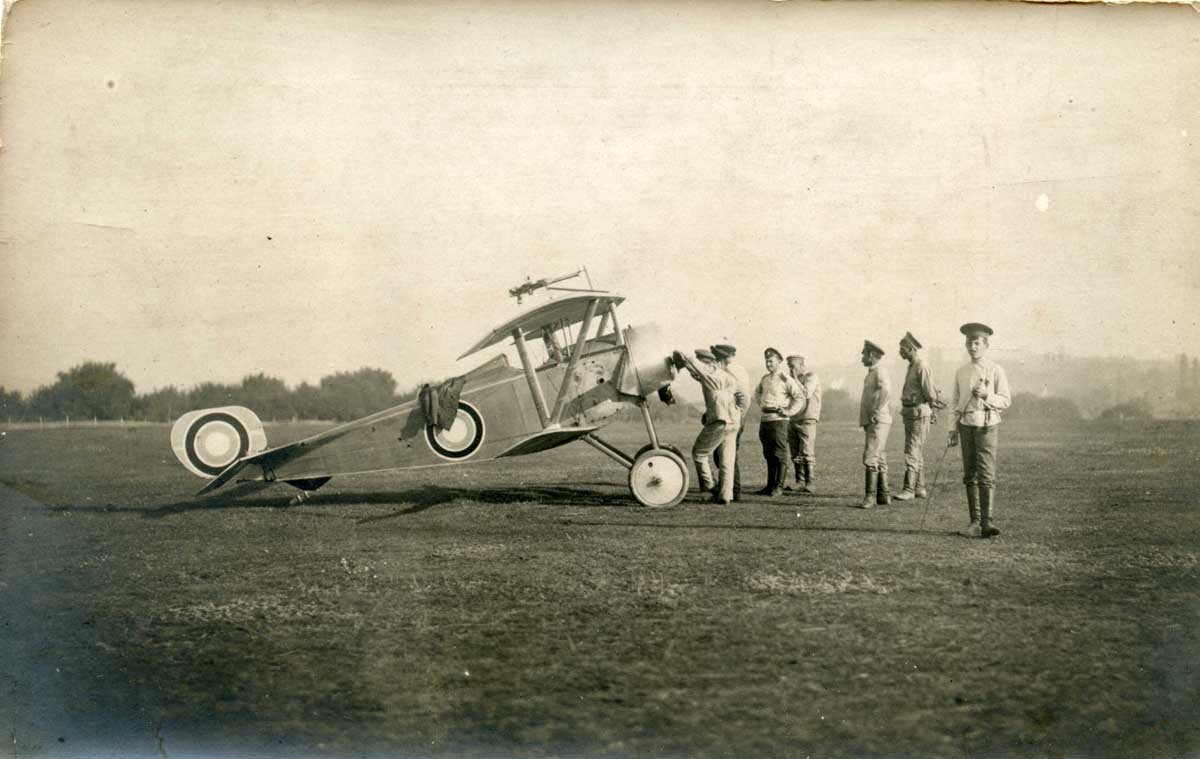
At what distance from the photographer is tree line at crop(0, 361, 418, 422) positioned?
591 centimetres

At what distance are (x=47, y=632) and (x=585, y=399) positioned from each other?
4580mm

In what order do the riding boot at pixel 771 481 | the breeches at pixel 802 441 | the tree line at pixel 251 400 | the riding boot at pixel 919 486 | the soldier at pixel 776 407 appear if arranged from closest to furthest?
the tree line at pixel 251 400 → the riding boot at pixel 919 486 → the riding boot at pixel 771 481 → the soldier at pixel 776 407 → the breeches at pixel 802 441

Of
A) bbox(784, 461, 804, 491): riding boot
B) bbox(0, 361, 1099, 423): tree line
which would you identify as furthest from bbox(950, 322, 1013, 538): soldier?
bbox(0, 361, 1099, 423): tree line

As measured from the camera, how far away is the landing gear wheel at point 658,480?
23.7 ft

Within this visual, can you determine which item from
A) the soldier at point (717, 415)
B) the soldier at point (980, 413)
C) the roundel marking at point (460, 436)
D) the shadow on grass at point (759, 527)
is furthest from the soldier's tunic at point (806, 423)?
the roundel marking at point (460, 436)

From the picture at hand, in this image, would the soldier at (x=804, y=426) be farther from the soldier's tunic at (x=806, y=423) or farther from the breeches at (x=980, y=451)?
the breeches at (x=980, y=451)

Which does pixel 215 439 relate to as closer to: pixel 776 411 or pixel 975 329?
pixel 776 411

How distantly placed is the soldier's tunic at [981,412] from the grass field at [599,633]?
21.7 inches

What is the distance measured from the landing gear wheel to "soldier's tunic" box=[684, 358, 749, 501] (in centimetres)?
56

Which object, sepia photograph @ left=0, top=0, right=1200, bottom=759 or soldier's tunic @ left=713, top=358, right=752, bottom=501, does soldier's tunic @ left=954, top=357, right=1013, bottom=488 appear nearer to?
sepia photograph @ left=0, top=0, right=1200, bottom=759

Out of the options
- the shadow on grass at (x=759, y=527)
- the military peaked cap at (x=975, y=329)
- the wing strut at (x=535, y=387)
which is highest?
the military peaked cap at (x=975, y=329)

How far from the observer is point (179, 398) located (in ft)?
39.9

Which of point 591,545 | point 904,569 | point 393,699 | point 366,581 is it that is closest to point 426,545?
A: point 366,581

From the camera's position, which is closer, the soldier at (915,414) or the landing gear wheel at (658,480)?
the landing gear wheel at (658,480)
